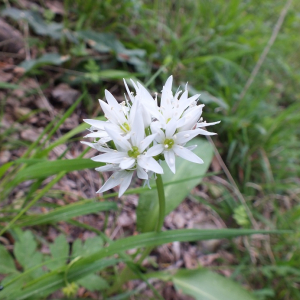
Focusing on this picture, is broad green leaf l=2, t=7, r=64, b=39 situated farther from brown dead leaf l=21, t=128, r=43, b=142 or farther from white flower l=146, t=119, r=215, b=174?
white flower l=146, t=119, r=215, b=174

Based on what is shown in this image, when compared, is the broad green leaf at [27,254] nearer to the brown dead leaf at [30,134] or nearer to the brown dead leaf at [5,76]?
the brown dead leaf at [30,134]

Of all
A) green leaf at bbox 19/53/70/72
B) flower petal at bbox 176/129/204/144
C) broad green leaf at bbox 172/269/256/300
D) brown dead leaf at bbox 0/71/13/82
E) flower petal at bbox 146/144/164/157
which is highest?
green leaf at bbox 19/53/70/72

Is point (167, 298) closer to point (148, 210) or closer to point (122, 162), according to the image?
point (148, 210)

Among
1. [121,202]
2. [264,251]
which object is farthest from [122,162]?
Answer: [264,251]

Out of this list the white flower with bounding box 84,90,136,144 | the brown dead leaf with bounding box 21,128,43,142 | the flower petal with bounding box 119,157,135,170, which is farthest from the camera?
the brown dead leaf with bounding box 21,128,43,142

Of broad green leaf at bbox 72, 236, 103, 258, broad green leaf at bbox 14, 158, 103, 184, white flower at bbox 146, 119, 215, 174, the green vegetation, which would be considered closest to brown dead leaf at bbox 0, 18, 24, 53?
the green vegetation

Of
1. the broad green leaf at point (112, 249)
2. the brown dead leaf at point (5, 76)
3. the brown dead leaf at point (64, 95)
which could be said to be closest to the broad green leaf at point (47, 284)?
the broad green leaf at point (112, 249)

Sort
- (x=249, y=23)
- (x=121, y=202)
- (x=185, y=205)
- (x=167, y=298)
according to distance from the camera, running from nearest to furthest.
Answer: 1. (x=167, y=298)
2. (x=121, y=202)
3. (x=185, y=205)
4. (x=249, y=23)
